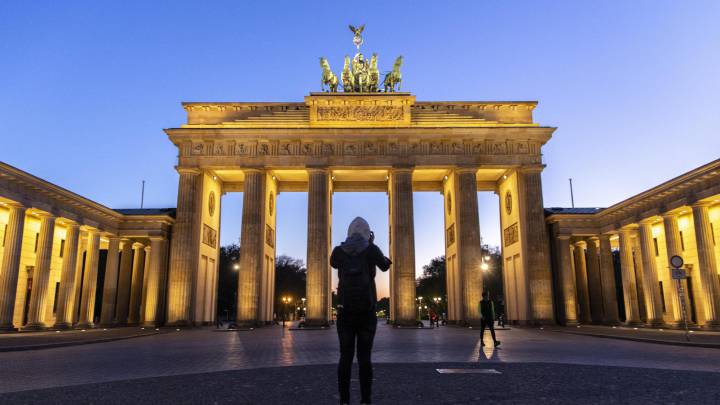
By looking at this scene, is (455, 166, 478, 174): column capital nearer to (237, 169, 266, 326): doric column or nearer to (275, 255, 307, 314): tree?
(237, 169, 266, 326): doric column

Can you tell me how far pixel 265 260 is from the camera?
42.0 metres

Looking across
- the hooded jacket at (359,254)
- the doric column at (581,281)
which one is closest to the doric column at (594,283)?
the doric column at (581,281)

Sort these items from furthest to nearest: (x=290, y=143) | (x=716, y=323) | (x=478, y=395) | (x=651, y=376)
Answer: (x=290, y=143) → (x=716, y=323) → (x=651, y=376) → (x=478, y=395)

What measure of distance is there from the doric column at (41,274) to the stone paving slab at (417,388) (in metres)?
29.4

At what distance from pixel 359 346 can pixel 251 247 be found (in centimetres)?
3395

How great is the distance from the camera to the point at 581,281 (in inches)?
1800

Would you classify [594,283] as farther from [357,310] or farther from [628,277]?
[357,310]

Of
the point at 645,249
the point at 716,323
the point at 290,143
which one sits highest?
the point at 290,143

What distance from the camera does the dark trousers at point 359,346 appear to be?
18.5ft

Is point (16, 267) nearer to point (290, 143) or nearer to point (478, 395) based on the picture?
point (290, 143)

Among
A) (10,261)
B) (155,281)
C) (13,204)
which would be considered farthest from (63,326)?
(13,204)

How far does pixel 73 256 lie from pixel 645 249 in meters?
40.9

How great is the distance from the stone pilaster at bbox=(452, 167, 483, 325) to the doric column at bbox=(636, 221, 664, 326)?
36.8 ft

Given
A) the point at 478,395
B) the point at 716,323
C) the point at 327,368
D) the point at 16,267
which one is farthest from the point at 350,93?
the point at 478,395
